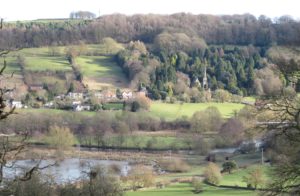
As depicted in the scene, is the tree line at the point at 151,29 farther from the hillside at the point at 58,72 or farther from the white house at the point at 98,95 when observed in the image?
the white house at the point at 98,95

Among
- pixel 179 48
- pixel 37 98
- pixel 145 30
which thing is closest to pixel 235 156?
pixel 37 98

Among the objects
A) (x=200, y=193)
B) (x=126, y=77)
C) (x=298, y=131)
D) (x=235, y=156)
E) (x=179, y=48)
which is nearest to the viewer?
(x=298, y=131)

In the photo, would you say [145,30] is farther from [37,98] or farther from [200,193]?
[200,193]

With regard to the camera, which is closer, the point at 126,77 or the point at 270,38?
→ the point at 126,77

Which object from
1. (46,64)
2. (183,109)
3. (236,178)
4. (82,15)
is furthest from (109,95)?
(82,15)

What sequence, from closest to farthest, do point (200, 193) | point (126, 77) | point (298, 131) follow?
point (298, 131) < point (200, 193) < point (126, 77)

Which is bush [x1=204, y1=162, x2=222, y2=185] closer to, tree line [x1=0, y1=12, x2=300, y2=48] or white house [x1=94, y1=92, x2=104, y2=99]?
white house [x1=94, y1=92, x2=104, y2=99]

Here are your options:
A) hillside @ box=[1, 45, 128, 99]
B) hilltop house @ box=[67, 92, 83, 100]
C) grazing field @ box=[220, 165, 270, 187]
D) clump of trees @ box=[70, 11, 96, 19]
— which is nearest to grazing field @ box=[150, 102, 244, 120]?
hilltop house @ box=[67, 92, 83, 100]

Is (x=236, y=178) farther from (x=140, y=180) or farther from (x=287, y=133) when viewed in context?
(x=287, y=133)

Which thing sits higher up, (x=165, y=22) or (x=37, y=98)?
(x=165, y=22)
